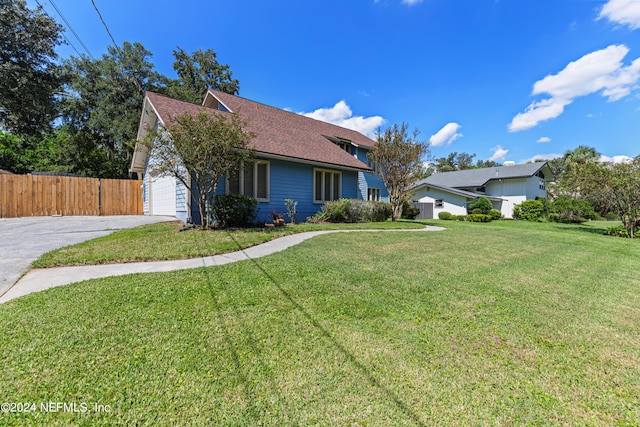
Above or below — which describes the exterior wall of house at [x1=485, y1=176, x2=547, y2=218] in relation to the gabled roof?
below

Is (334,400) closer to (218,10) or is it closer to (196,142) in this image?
(196,142)

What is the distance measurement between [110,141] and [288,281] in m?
30.8

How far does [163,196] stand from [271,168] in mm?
5993

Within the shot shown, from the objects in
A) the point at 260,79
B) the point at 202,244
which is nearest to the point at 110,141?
the point at 260,79

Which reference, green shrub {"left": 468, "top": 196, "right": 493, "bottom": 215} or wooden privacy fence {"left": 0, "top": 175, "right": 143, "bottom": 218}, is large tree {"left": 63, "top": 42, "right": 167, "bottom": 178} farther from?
green shrub {"left": 468, "top": 196, "right": 493, "bottom": 215}

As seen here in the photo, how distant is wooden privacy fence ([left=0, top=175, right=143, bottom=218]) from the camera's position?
1233 cm

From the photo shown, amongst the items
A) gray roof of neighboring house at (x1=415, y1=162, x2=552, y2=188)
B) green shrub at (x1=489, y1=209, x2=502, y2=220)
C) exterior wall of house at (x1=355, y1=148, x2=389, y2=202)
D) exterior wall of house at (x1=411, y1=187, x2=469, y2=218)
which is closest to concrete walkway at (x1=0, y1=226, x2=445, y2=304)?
exterior wall of house at (x1=355, y1=148, x2=389, y2=202)

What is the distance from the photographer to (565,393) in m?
2.00

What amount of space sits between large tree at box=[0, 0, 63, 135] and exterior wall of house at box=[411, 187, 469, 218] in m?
31.3

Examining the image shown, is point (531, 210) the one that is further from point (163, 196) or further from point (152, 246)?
point (152, 246)

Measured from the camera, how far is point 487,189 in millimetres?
31000

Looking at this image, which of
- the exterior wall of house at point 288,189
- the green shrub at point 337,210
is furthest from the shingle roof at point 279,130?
the green shrub at point 337,210

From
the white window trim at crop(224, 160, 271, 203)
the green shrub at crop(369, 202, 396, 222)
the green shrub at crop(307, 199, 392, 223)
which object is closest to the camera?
the white window trim at crop(224, 160, 271, 203)

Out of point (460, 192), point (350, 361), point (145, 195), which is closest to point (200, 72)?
point (145, 195)
